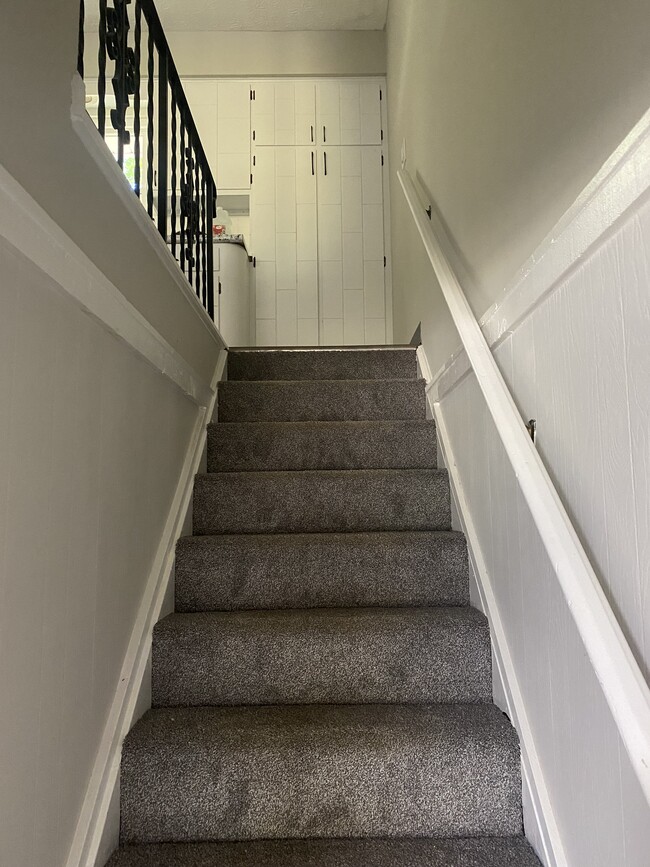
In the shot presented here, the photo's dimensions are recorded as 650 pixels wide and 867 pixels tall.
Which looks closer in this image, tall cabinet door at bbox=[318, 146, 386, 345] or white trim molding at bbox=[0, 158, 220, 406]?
white trim molding at bbox=[0, 158, 220, 406]

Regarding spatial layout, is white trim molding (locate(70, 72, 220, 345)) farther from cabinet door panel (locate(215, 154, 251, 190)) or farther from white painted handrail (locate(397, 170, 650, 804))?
cabinet door panel (locate(215, 154, 251, 190))

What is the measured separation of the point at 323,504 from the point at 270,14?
4097 millimetres

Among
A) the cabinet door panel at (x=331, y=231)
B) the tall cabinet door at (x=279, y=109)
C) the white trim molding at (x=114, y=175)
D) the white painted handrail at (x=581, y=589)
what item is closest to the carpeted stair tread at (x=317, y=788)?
the white painted handrail at (x=581, y=589)

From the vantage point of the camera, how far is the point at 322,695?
1.44 meters

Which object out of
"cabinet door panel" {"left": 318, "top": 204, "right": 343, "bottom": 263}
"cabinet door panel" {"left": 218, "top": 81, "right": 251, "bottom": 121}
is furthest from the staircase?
"cabinet door panel" {"left": 218, "top": 81, "right": 251, "bottom": 121}

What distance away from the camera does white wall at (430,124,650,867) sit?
80 centimetres

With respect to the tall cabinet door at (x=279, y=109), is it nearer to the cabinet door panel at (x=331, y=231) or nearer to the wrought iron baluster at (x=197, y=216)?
the cabinet door panel at (x=331, y=231)

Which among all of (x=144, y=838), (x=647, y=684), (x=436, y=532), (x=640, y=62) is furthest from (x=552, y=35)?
(x=144, y=838)

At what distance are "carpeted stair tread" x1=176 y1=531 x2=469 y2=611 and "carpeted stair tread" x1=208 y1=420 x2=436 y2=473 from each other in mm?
522

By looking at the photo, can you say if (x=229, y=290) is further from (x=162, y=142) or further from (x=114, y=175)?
(x=114, y=175)

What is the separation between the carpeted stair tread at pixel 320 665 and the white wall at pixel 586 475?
189 millimetres

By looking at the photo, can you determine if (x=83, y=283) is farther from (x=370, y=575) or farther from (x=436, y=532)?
(x=436, y=532)

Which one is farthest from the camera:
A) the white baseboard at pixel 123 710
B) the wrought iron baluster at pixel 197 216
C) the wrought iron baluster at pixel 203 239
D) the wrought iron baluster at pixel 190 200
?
the wrought iron baluster at pixel 203 239

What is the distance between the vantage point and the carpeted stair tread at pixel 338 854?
1.11 meters
